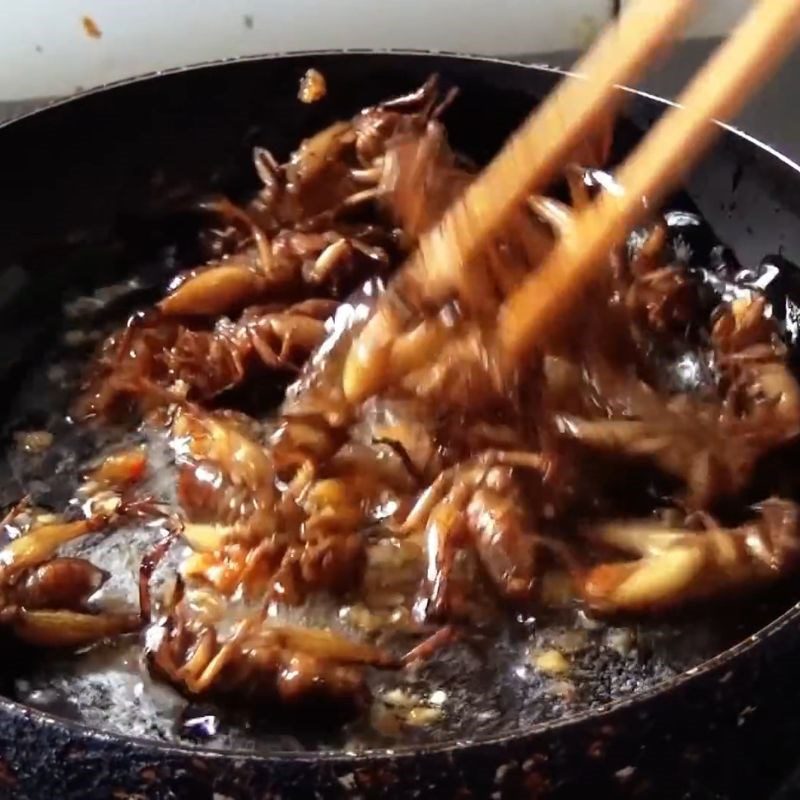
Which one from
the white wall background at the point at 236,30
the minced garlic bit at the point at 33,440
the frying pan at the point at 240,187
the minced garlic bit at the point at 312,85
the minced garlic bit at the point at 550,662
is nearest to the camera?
the frying pan at the point at 240,187

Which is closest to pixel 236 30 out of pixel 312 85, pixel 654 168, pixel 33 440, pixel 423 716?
pixel 312 85

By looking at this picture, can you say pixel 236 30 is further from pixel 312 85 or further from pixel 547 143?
pixel 547 143

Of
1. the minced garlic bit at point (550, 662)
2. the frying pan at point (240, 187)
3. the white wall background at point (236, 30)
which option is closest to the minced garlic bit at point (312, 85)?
the frying pan at point (240, 187)

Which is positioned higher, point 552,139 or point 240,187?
point 552,139

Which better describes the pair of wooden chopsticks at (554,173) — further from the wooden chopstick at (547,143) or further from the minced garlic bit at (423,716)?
the minced garlic bit at (423,716)

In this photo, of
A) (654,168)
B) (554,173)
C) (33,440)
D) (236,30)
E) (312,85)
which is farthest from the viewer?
(236,30)

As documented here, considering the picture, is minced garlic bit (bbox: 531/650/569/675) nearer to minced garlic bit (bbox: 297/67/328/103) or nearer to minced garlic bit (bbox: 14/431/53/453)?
minced garlic bit (bbox: 14/431/53/453)

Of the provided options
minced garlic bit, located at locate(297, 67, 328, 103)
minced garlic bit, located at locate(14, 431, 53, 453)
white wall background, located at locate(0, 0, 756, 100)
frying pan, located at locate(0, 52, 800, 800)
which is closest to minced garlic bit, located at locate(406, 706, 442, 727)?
frying pan, located at locate(0, 52, 800, 800)
